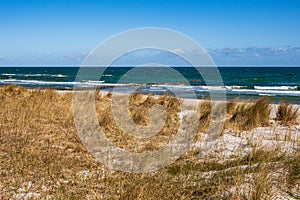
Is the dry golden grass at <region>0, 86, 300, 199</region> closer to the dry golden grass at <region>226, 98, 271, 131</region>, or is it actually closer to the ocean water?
the dry golden grass at <region>226, 98, 271, 131</region>

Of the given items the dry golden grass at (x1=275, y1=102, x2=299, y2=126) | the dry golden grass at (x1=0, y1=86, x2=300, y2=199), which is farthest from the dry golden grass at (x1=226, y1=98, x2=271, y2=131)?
the dry golden grass at (x1=0, y1=86, x2=300, y2=199)

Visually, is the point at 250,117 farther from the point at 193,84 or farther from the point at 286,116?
the point at 193,84

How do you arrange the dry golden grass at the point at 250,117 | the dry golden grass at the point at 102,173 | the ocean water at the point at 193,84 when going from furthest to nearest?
1. the ocean water at the point at 193,84
2. the dry golden grass at the point at 250,117
3. the dry golden grass at the point at 102,173

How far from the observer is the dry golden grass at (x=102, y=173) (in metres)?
3.51

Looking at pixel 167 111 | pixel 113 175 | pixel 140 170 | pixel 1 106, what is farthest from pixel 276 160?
pixel 1 106

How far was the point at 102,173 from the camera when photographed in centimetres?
439

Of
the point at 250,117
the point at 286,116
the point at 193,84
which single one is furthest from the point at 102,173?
the point at 193,84

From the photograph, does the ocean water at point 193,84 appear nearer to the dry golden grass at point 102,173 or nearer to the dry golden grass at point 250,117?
the dry golden grass at point 250,117

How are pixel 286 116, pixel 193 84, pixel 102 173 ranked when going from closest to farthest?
pixel 102 173 < pixel 286 116 < pixel 193 84

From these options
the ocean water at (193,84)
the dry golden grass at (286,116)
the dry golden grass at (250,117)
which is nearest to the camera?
the dry golden grass at (250,117)

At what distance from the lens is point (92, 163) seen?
493cm

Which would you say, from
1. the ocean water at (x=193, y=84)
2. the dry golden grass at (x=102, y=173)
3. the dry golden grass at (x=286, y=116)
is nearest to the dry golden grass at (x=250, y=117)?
the dry golden grass at (x=286, y=116)

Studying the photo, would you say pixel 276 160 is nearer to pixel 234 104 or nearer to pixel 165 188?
pixel 165 188

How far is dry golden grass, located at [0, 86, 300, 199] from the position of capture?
3512mm
